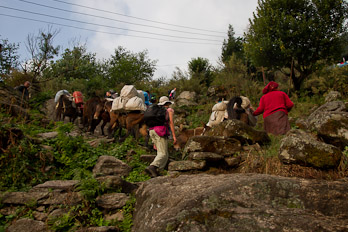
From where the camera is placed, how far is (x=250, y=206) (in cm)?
294

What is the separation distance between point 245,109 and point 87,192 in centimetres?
656

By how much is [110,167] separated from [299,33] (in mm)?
16210

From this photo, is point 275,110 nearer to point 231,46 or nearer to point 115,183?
point 115,183

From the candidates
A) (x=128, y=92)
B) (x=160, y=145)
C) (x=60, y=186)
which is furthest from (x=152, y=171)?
(x=128, y=92)

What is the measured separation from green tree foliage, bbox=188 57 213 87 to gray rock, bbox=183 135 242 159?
18.8 metres

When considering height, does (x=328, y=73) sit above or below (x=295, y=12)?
below

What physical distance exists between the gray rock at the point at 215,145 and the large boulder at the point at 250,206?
2.45m

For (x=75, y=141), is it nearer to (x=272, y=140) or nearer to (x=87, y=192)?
(x=87, y=192)

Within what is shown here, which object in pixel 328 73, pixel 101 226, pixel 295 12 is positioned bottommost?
pixel 101 226

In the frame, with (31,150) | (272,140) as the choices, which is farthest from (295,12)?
(31,150)

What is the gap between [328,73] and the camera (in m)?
18.2

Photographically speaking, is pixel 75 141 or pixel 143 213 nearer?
pixel 143 213

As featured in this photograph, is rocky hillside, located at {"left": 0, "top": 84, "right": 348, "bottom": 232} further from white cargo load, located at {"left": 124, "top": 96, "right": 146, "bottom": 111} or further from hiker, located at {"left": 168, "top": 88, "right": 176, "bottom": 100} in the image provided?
hiker, located at {"left": 168, "top": 88, "right": 176, "bottom": 100}

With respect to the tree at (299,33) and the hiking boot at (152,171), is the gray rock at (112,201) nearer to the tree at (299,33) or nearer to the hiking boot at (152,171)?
the hiking boot at (152,171)
